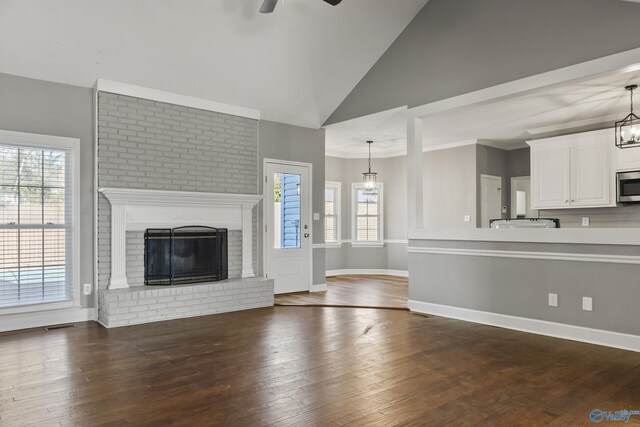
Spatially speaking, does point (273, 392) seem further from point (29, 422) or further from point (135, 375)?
point (29, 422)

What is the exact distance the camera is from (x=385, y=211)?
386 inches

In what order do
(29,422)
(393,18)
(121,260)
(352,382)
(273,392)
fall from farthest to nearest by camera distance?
(393,18) < (121,260) < (352,382) < (273,392) < (29,422)

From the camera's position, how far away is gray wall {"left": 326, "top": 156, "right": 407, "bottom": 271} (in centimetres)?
957

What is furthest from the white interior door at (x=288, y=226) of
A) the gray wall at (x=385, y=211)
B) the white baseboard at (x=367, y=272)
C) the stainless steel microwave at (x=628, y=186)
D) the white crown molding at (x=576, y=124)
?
the stainless steel microwave at (x=628, y=186)

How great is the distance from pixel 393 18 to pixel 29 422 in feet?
18.4

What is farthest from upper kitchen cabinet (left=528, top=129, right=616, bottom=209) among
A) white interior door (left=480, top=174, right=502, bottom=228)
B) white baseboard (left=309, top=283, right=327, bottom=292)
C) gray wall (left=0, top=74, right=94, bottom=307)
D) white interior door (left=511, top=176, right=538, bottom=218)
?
gray wall (left=0, top=74, right=94, bottom=307)

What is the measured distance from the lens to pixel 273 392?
9.42 feet

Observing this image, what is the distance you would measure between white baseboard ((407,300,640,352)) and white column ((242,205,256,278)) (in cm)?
226

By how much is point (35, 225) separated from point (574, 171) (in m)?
7.32

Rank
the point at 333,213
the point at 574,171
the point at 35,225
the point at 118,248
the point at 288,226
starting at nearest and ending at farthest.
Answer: the point at 35,225
the point at 118,248
the point at 574,171
the point at 288,226
the point at 333,213

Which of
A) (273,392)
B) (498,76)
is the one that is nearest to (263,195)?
(498,76)

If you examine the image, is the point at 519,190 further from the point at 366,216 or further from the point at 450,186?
the point at 366,216

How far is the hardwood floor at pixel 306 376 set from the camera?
255 cm

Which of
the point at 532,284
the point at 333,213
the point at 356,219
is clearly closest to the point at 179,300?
the point at 532,284
